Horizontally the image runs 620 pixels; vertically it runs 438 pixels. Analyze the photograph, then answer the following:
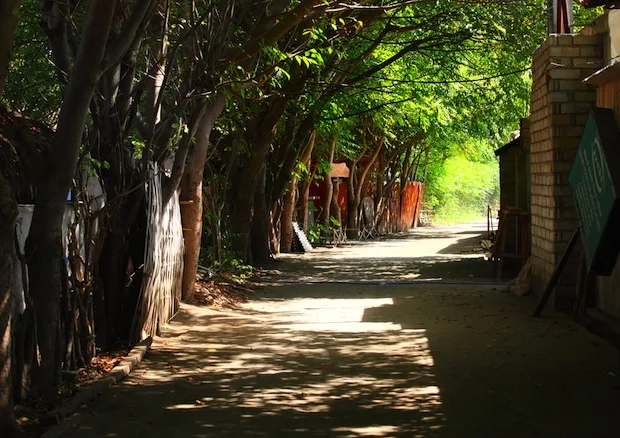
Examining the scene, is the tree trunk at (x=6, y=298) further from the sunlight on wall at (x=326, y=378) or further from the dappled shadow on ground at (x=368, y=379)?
the sunlight on wall at (x=326, y=378)

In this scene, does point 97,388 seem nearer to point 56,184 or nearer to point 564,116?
point 56,184

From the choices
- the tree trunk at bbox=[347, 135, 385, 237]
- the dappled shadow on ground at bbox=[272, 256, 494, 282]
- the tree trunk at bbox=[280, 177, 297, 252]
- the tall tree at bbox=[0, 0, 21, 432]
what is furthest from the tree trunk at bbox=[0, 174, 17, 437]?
the tree trunk at bbox=[347, 135, 385, 237]

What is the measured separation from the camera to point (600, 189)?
689 centimetres

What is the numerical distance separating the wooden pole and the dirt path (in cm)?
17

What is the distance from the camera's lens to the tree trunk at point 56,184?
6711mm

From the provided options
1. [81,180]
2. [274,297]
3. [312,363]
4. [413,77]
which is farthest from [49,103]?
[413,77]

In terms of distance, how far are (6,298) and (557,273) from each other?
7.09 m

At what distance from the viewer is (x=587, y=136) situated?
7449 mm

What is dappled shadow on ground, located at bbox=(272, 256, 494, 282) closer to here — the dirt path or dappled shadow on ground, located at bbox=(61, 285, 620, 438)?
the dirt path

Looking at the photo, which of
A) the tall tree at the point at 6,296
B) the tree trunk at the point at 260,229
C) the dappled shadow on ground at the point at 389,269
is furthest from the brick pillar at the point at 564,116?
the tree trunk at the point at 260,229

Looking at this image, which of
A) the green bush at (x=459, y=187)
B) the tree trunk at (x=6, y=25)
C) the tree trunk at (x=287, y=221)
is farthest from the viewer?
the green bush at (x=459, y=187)

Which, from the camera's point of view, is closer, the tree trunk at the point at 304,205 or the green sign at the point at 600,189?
the green sign at the point at 600,189

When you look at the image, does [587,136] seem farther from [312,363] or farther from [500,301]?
[500,301]

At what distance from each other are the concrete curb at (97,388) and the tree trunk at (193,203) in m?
3.22
